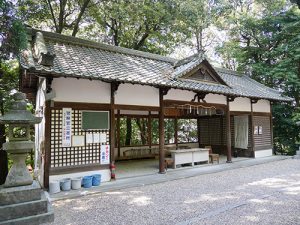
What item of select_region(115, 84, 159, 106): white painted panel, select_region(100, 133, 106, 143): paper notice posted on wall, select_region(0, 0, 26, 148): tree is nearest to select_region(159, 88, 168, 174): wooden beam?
select_region(115, 84, 159, 106): white painted panel

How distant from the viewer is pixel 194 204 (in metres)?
5.83

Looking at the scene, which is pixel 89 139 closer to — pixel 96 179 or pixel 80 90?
pixel 96 179

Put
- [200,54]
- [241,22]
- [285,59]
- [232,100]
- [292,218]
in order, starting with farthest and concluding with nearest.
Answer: [241,22] < [285,59] < [232,100] < [200,54] < [292,218]

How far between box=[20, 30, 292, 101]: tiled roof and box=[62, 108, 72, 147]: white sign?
1.27 meters

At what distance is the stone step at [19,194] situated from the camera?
453 cm

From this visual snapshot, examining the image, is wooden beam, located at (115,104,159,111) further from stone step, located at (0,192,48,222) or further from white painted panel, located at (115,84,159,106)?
stone step, located at (0,192,48,222)

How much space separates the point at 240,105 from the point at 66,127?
9.10 m

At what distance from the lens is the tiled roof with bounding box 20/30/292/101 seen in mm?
7078

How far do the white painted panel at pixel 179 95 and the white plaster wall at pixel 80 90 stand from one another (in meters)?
2.73

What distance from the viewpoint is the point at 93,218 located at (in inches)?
198

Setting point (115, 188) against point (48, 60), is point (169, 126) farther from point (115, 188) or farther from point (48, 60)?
point (48, 60)

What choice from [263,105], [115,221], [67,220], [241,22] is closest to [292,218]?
[115,221]

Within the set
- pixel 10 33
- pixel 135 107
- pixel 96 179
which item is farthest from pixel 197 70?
pixel 10 33

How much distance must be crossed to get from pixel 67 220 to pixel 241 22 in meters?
17.8
